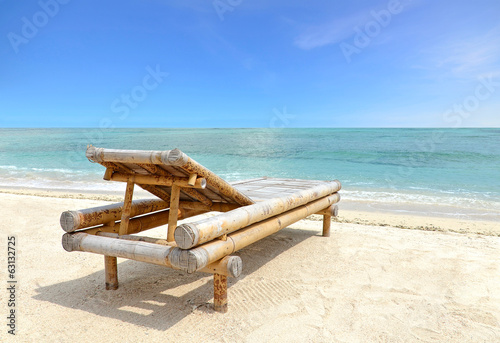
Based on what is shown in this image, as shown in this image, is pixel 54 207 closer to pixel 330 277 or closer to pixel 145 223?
pixel 145 223

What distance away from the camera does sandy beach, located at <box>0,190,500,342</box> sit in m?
2.93

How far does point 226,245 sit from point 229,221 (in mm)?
223

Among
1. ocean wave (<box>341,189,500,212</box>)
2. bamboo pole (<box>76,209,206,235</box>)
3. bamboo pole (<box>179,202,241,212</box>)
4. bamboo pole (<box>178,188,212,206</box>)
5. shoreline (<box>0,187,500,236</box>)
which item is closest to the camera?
bamboo pole (<box>76,209,206,235</box>)

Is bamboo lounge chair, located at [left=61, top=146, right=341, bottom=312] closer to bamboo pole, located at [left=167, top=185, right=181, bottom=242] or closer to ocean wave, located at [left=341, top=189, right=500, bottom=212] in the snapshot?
bamboo pole, located at [left=167, top=185, right=181, bottom=242]

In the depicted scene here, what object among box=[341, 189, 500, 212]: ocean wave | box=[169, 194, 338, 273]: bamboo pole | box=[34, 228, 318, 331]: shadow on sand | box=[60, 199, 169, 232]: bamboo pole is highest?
box=[60, 199, 169, 232]: bamboo pole

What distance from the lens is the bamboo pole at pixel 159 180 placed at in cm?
311

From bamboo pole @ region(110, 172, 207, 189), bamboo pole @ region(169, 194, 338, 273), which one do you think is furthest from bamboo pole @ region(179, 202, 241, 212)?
Answer: bamboo pole @ region(110, 172, 207, 189)

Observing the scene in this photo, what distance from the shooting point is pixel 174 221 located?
3445 millimetres

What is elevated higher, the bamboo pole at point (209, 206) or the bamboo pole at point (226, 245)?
the bamboo pole at point (209, 206)

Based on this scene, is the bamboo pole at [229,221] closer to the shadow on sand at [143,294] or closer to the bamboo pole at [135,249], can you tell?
the bamboo pole at [135,249]

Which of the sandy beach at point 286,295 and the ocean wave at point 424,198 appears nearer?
the sandy beach at point 286,295

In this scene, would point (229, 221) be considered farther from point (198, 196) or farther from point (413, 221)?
point (413, 221)

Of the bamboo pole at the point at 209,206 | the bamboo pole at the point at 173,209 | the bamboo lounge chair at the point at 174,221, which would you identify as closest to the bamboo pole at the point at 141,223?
the bamboo lounge chair at the point at 174,221

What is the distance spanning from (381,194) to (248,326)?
999 centimetres
